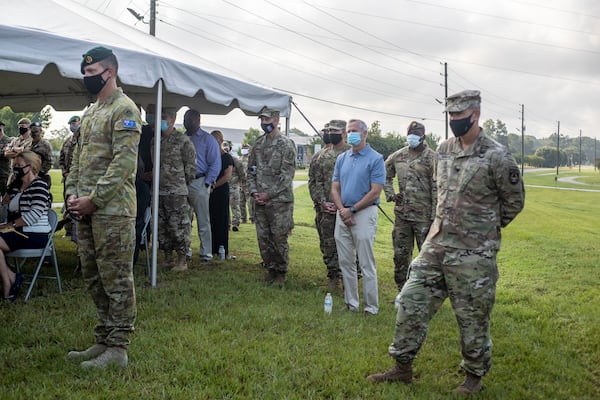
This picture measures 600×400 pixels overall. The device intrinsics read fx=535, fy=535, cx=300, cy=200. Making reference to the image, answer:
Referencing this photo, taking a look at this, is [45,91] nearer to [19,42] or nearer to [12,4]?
[12,4]

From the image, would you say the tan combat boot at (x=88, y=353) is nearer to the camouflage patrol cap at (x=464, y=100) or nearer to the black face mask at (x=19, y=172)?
the black face mask at (x=19, y=172)

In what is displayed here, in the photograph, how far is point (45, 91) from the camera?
367 inches

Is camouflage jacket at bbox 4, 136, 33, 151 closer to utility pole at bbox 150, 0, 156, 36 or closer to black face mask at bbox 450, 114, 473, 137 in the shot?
black face mask at bbox 450, 114, 473, 137

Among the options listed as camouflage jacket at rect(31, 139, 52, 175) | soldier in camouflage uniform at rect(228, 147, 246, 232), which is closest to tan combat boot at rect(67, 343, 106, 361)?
camouflage jacket at rect(31, 139, 52, 175)

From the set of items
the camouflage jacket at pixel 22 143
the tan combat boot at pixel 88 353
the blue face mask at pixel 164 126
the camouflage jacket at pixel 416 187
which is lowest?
the tan combat boot at pixel 88 353

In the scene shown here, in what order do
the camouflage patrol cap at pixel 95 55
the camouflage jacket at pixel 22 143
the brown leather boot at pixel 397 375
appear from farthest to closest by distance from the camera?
the camouflage jacket at pixel 22 143 → the brown leather boot at pixel 397 375 → the camouflage patrol cap at pixel 95 55

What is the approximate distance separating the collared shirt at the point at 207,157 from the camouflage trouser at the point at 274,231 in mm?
1178

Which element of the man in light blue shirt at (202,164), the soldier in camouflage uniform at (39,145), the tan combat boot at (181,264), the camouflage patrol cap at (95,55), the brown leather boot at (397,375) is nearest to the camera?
the camouflage patrol cap at (95,55)

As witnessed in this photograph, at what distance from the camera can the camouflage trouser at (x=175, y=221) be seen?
7016 millimetres

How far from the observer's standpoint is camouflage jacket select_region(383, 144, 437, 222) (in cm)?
620

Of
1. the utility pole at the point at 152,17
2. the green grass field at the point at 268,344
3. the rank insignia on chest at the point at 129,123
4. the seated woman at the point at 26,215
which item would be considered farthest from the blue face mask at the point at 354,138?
the utility pole at the point at 152,17

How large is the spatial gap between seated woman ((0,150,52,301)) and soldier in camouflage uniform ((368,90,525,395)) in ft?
12.9

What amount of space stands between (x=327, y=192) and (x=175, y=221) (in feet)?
6.69

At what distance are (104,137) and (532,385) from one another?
3613 mm
